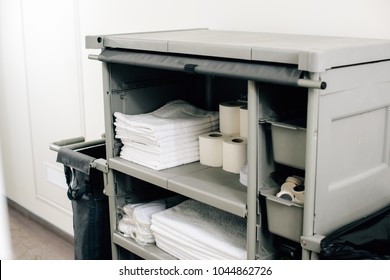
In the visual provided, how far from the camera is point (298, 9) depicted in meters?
1.69

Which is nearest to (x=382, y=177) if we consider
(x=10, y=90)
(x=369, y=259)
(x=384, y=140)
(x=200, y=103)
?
(x=384, y=140)

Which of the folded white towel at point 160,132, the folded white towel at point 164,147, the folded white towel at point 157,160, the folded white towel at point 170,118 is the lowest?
the folded white towel at point 157,160

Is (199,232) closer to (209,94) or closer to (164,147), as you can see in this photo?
(164,147)

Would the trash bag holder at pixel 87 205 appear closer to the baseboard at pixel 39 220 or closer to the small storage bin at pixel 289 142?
the small storage bin at pixel 289 142

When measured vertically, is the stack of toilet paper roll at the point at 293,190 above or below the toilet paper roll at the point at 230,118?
below

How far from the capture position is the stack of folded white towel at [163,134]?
1601 millimetres

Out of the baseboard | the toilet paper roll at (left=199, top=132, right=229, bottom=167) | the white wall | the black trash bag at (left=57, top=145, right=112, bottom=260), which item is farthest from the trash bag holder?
the baseboard

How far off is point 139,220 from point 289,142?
67cm

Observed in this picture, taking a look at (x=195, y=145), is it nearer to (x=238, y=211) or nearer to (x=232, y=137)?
(x=232, y=137)

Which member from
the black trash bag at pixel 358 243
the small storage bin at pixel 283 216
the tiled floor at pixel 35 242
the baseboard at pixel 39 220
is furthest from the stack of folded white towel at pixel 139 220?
the baseboard at pixel 39 220

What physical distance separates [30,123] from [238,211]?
2.25 metres

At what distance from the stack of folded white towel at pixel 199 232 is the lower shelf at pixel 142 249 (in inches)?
0.7

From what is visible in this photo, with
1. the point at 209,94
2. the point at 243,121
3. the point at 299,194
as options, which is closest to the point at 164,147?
the point at 243,121

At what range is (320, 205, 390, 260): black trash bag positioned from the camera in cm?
117
